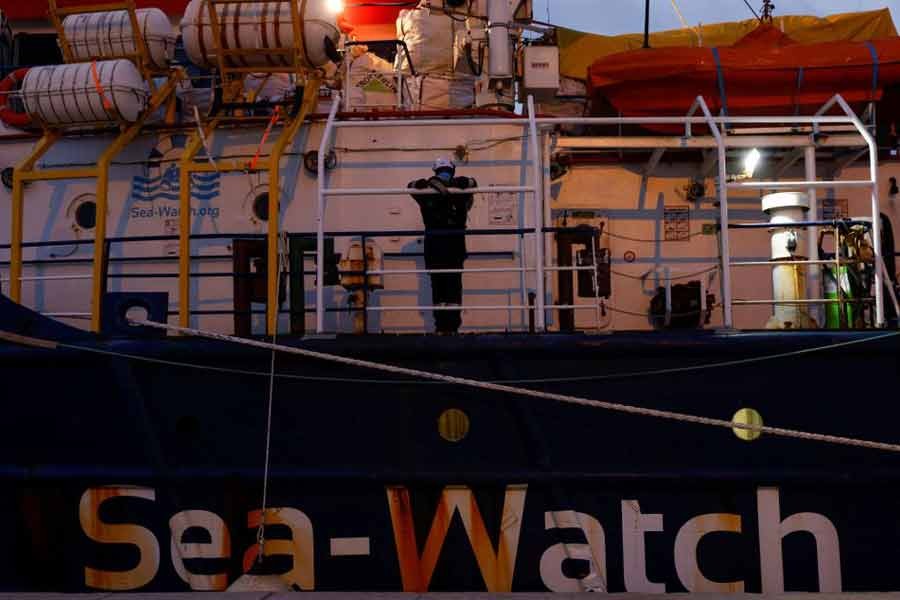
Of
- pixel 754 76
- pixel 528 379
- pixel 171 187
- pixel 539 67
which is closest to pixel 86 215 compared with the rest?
pixel 171 187

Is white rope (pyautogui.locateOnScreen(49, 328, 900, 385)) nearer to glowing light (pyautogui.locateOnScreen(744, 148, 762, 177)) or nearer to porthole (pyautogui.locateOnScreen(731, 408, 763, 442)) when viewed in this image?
porthole (pyautogui.locateOnScreen(731, 408, 763, 442))

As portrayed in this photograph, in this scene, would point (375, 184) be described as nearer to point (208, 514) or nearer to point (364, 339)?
point (364, 339)

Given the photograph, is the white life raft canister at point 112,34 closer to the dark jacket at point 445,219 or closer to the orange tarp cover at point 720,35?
the dark jacket at point 445,219

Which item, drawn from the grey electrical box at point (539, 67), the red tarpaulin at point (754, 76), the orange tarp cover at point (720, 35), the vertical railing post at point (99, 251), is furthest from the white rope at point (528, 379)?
the orange tarp cover at point (720, 35)

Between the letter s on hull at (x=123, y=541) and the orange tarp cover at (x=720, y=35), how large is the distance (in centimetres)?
544

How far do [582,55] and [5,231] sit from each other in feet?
17.3

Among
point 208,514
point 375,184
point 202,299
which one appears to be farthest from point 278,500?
point 375,184

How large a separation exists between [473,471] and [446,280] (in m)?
1.25

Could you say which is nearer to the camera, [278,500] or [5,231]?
[278,500]

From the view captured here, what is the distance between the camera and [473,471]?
5.63m

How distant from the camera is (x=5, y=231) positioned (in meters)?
7.56

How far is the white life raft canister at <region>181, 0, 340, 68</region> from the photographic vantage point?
6.52 m

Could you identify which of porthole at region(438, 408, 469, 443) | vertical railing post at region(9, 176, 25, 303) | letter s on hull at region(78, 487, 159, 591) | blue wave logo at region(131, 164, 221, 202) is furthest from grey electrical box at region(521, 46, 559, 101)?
letter s on hull at region(78, 487, 159, 591)

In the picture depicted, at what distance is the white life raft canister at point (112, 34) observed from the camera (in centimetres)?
691
